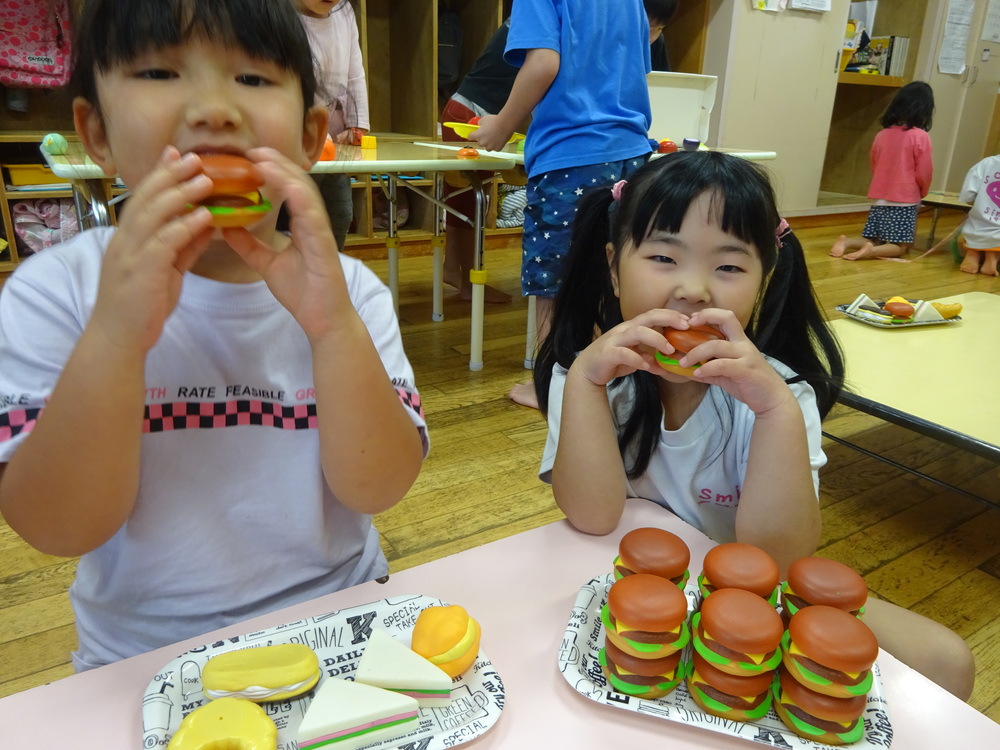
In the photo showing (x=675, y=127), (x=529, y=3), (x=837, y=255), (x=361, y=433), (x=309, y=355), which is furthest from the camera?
(x=837, y=255)

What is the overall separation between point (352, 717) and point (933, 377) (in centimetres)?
178

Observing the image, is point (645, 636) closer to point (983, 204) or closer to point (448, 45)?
point (448, 45)

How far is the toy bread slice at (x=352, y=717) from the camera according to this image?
44cm

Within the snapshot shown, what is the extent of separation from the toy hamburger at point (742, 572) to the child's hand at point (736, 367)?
224mm

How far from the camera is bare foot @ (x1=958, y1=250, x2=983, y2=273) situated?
172 inches

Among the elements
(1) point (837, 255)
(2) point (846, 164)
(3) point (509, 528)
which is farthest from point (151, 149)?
(2) point (846, 164)

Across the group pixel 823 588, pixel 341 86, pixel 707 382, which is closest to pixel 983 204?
pixel 341 86

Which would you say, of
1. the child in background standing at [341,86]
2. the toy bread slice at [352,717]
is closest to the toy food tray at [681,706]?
the toy bread slice at [352,717]

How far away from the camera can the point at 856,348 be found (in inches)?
77.5

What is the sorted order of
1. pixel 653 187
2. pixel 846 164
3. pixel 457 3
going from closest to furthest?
pixel 653 187 → pixel 457 3 → pixel 846 164

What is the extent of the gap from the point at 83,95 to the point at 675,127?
2525mm

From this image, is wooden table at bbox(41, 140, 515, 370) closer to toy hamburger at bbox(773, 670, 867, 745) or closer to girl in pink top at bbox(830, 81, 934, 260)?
toy hamburger at bbox(773, 670, 867, 745)

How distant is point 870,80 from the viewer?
5.64 meters

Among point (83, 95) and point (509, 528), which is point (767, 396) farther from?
point (509, 528)
